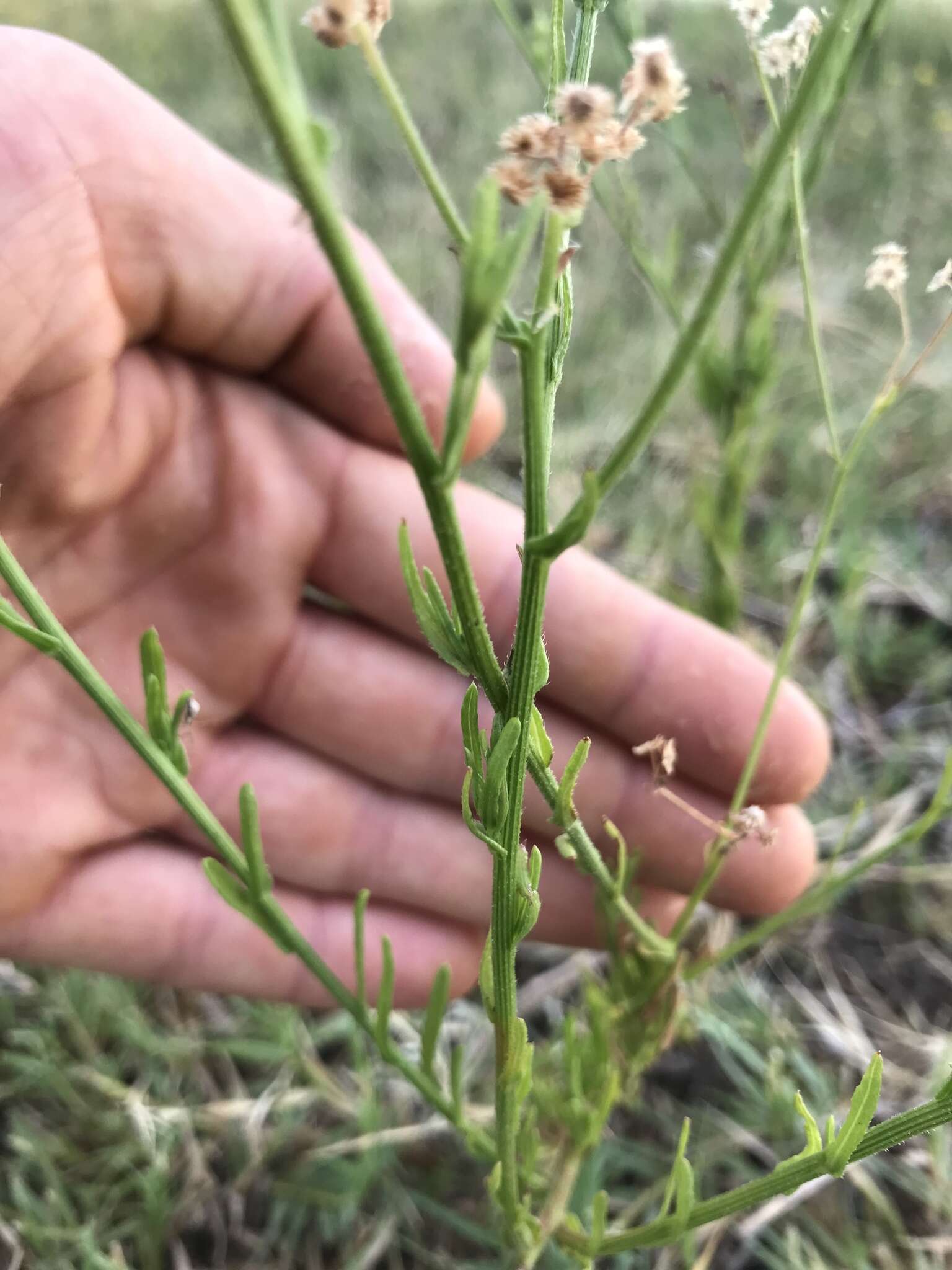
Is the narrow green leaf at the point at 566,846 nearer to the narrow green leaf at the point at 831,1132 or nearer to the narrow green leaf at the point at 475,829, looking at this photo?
the narrow green leaf at the point at 475,829

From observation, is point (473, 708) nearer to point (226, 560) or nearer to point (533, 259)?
point (226, 560)

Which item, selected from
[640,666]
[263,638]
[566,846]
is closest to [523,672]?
[566,846]

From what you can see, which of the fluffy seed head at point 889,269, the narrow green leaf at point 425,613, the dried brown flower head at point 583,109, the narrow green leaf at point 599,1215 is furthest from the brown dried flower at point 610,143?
the narrow green leaf at point 599,1215

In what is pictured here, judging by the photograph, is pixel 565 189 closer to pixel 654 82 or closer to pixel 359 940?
pixel 654 82

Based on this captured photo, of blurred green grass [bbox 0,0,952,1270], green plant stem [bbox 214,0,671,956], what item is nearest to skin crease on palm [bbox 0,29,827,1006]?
blurred green grass [bbox 0,0,952,1270]

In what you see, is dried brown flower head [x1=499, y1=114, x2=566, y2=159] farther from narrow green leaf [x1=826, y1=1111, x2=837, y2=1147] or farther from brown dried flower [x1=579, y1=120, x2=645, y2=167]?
narrow green leaf [x1=826, y1=1111, x2=837, y2=1147]
